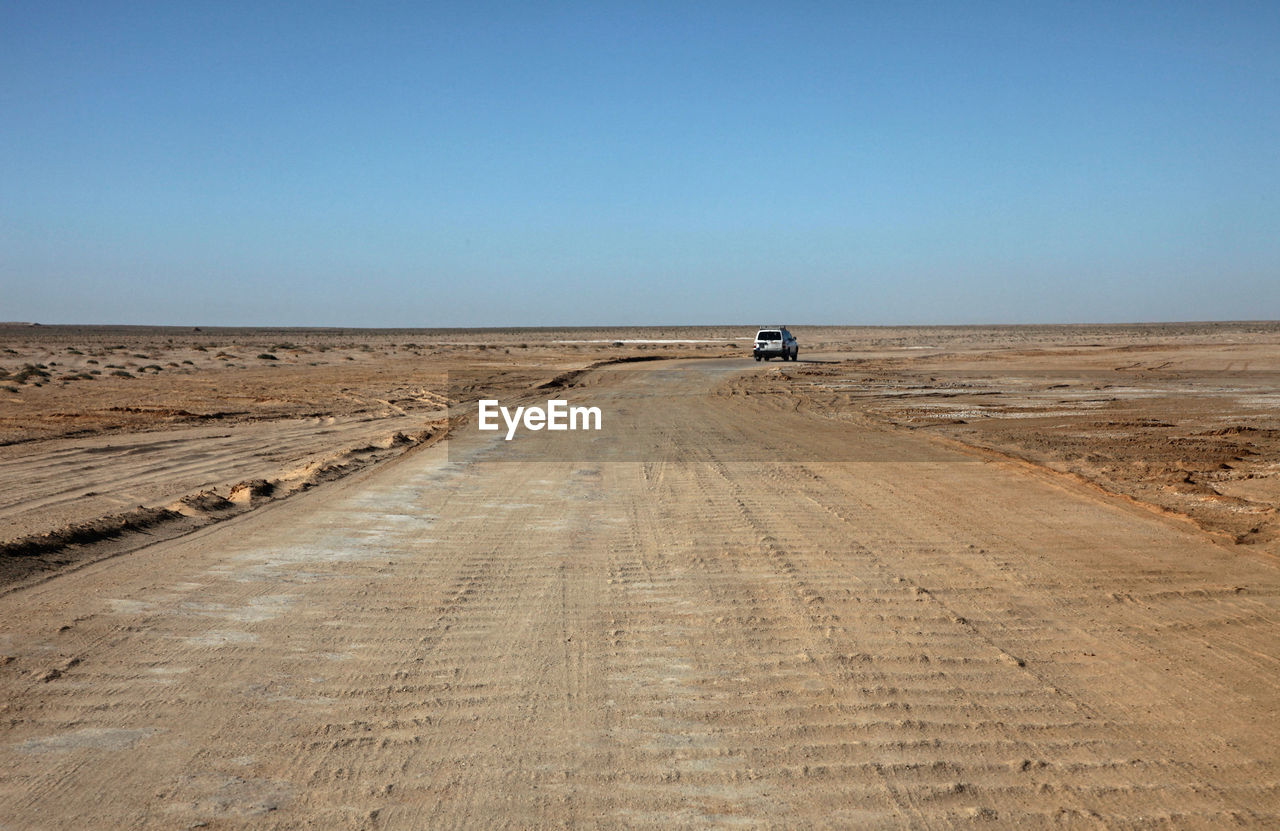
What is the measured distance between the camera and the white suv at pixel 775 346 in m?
50.3

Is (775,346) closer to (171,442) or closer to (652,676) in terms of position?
(171,442)

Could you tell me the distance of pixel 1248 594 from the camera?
7129mm

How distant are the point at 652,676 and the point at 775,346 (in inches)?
1797

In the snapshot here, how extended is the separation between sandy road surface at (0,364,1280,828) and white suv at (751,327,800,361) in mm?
40579

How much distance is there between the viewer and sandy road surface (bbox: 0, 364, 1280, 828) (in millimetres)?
4062

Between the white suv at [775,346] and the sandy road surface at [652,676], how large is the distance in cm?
4058

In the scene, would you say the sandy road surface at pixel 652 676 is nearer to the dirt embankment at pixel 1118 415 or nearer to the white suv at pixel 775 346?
the dirt embankment at pixel 1118 415

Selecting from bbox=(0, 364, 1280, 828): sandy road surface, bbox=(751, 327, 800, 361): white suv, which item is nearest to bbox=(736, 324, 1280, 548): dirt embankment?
bbox=(0, 364, 1280, 828): sandy road surface

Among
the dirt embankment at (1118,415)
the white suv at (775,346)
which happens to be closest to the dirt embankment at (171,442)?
the dirt embankment at (1118,415)

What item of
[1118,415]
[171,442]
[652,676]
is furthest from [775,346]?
[652,676]

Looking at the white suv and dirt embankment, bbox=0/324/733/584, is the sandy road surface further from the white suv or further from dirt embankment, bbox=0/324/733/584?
the white suv

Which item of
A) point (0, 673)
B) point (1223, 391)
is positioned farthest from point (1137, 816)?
point (1223, 391)

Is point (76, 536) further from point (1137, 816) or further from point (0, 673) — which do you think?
point (1137, 816)

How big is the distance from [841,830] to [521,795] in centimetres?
131
